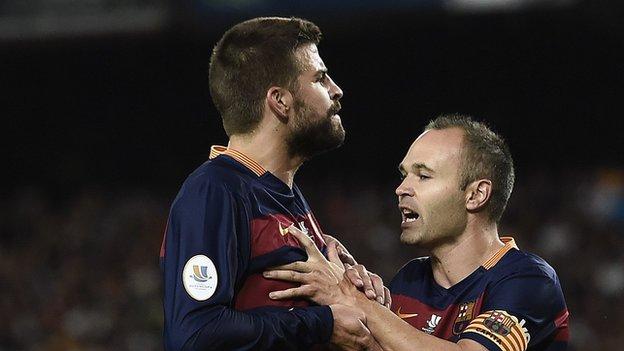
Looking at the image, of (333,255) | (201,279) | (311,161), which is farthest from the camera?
(311,161)

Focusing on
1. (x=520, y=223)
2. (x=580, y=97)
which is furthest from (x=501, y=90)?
(x=520, y=223)

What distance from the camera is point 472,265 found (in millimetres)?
4438

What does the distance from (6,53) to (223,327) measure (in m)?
10.8

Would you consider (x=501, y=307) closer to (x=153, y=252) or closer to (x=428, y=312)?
(x=428, y=312)

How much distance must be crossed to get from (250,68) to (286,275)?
771mm

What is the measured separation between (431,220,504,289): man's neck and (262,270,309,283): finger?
913 millimetres

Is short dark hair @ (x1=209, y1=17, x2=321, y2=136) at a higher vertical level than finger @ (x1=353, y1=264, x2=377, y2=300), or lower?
higher

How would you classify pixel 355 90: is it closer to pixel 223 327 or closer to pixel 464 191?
pixel 464 191

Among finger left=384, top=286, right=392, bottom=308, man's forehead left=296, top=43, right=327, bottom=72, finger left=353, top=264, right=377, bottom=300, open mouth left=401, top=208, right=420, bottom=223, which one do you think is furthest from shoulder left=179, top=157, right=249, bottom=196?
open mouth left=401, top=208, right=420, bottom=223

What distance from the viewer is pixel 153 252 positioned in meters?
11.9

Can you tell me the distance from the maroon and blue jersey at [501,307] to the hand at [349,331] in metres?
0.45

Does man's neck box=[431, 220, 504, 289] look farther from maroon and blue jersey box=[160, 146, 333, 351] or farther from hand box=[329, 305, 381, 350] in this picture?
maroon and blue jersey box=[160, 146, 333, 351]

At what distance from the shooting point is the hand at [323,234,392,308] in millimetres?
4063

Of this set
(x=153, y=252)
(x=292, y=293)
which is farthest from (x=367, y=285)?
(x=153, y=252)
